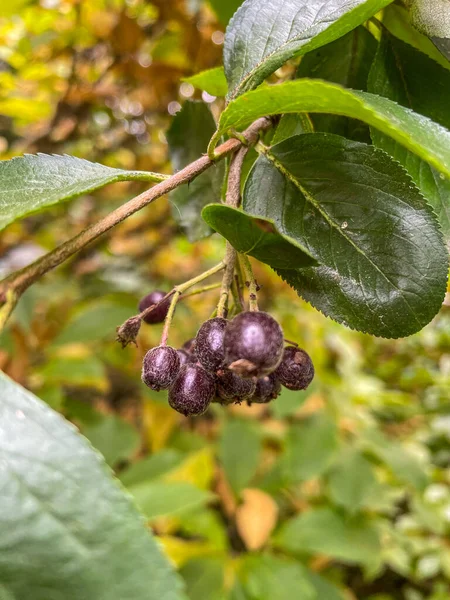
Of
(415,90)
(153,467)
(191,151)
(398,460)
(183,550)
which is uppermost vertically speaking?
(415,90)

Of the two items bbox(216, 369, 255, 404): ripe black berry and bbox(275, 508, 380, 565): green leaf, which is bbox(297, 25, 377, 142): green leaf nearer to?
bbox(216, 369, 255, 404): ripe black berry

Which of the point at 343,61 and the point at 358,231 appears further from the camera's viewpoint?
the point at 343,61

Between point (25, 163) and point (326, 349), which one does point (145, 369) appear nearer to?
point (25, 163)

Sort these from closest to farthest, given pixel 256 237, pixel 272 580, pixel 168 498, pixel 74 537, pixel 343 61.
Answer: pixel 74 537, pixel 256 237, pixel 343 61, pixel 168 498, pixel 272 580

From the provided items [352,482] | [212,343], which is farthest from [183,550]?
[212,343]

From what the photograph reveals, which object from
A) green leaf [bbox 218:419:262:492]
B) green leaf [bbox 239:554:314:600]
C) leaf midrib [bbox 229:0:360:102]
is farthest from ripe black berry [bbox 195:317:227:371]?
green leaf [bbox 218:419:262:492]

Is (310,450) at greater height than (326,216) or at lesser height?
lesser

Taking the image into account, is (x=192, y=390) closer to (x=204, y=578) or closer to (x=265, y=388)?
(x=265, y=388)
